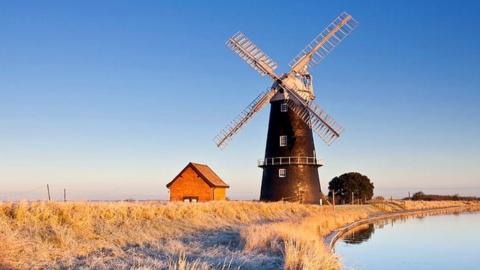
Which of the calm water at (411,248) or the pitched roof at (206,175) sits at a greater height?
the pitched roof at (206,175)

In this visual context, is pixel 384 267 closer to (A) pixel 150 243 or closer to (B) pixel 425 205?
(A) pixel 150 243

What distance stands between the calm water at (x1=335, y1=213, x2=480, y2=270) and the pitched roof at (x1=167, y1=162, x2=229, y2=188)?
34.3 ft

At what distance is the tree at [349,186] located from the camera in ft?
171

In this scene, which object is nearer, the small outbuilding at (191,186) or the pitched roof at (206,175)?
the pitched roof at (206,175)

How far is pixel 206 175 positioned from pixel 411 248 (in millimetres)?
17207

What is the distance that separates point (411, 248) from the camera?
20047 mm

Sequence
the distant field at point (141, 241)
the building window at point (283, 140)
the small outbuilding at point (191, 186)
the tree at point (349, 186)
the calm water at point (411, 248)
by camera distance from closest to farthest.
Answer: the distant field at point (141, 241) < the calm water at point (411, 248) < the building window at point (283, 140) < the small outbuilding at point (191, 186) < the tree at point (349, 186)

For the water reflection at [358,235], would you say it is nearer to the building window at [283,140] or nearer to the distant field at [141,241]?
the distant field at [141,241]

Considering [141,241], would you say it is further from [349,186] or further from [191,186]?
[349,186]

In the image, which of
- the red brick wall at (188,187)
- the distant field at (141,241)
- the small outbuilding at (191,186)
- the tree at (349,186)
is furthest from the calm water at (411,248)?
the tree at (349,186)

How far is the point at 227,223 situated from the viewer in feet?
64.6

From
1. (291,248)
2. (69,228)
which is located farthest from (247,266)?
(69,228)

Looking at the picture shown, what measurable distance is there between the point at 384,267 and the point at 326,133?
702 inches

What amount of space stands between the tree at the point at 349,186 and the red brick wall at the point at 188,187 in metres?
22.2
